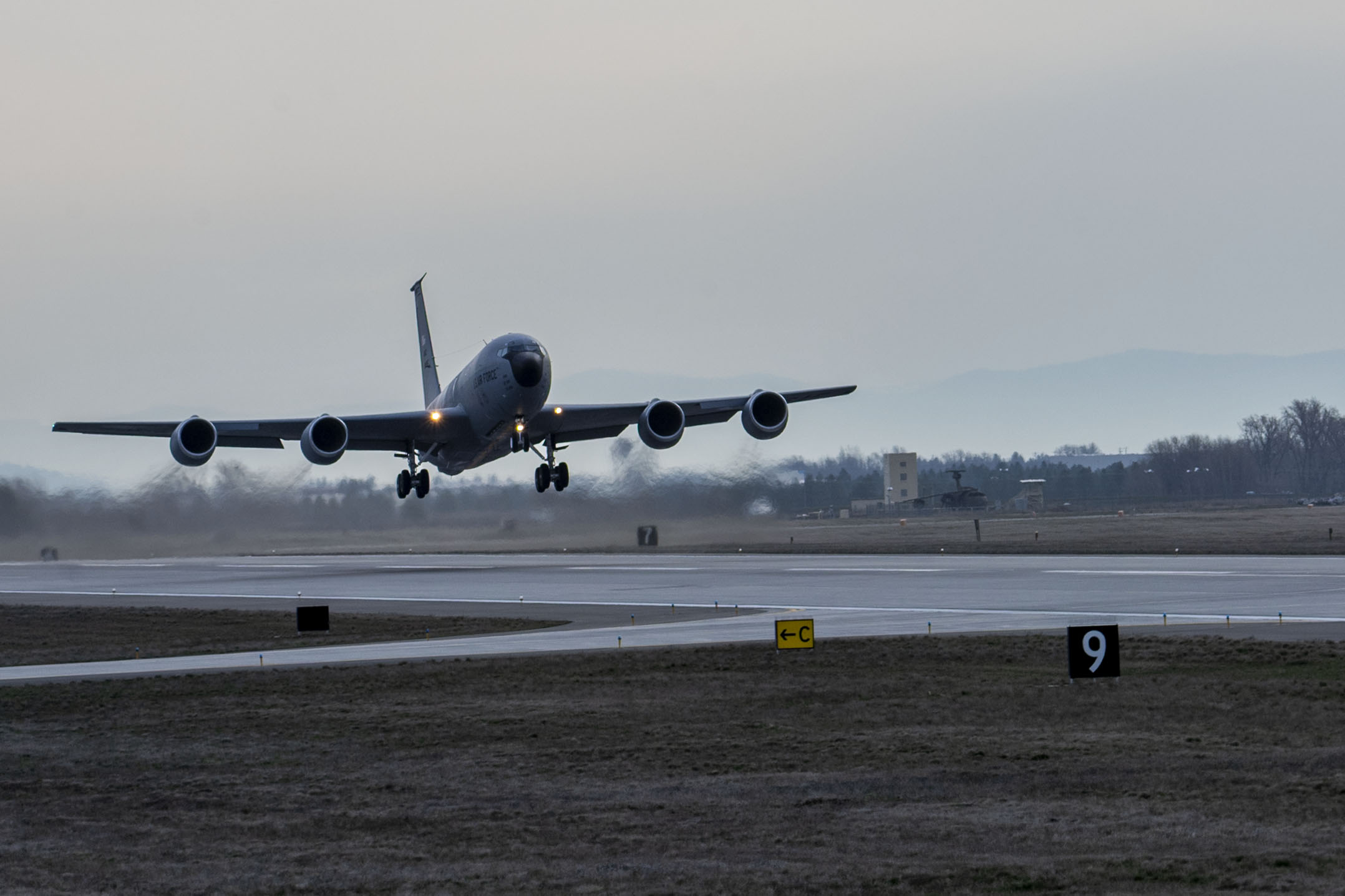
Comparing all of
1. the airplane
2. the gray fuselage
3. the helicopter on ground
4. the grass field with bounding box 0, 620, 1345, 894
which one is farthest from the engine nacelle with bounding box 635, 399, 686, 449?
the helicopter on ground

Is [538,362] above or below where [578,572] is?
above

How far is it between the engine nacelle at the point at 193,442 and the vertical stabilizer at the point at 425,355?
1408cm

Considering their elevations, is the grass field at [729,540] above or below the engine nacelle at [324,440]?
below

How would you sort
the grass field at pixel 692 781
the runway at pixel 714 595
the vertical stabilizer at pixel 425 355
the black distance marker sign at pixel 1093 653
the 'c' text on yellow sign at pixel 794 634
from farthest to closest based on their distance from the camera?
1. the vertical stabilizer at pixel 425 355
2. the runway at pixel 714 595
3. the 'c' text on yellow sign at pixel 794 634
4. the black distance marker sign at pixel 1093 653
5. the grass field at pixel 692 781

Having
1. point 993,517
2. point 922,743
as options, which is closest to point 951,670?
point 922,743

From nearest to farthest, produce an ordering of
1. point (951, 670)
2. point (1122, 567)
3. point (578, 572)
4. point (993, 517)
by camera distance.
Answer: point (951, 670) < point (1122, 567) < point (578, 572) < point (993, 517)

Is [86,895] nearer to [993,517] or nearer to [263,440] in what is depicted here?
[263,440]

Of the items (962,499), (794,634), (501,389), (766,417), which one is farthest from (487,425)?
(962,499)

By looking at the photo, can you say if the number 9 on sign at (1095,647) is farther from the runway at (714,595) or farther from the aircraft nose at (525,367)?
the aircraft nose at (525,367)

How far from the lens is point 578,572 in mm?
55250

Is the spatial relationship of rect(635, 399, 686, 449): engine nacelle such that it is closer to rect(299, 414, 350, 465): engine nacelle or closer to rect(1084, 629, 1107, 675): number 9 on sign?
rect(299, 414, 350, 465): engine nacelle

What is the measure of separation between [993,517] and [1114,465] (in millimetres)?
86353

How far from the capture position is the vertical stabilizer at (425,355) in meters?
64.9

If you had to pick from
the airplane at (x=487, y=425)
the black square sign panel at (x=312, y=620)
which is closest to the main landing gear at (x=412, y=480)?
the airplane at (x=487, y=425)
